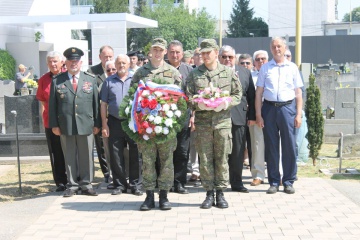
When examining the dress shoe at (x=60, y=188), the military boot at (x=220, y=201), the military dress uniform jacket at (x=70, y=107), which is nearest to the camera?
the military boot at (x=220, y=201)

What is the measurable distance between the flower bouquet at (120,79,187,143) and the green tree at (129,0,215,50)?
79907mm

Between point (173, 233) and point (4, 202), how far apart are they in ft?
10.2

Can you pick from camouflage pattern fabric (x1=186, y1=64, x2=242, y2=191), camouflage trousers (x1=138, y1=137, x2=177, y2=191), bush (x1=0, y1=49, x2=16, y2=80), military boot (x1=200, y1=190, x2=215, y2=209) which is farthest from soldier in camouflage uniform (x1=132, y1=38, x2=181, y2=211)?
bush (x1=0, y1=49, x2=16, y2=80)

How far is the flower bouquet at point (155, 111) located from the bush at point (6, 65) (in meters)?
27.6

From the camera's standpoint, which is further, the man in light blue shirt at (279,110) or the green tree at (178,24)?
the green tree at (178,24)

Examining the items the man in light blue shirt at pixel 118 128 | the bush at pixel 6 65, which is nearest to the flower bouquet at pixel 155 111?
the man in light blue shirt at pixel 118 128

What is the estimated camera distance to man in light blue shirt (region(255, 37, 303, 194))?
8898mm

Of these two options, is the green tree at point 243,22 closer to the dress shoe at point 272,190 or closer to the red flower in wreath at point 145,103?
the dress shoe at point 272,190

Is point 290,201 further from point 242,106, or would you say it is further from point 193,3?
point 193,3

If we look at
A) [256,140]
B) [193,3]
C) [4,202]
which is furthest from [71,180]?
[193,3]

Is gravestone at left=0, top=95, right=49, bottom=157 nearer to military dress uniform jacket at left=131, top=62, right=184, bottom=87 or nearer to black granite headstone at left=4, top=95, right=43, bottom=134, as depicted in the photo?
black granite headstone at left=4, top=95, right=43, bottom=134

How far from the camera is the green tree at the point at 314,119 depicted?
1190 centimetres

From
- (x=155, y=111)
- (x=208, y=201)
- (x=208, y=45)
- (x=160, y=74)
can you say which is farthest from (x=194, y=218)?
(x=208, y=45)

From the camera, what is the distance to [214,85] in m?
8.07
